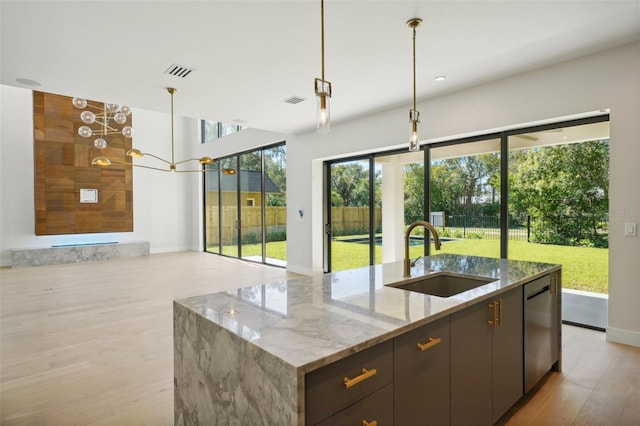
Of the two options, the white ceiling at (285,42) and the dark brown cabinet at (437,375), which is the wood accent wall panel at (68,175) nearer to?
the white ceiling at (285,42)

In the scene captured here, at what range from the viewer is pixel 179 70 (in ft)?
12.2

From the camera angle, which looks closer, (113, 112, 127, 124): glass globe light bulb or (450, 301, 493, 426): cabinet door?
(450, 301, 493, 426): cabinet door

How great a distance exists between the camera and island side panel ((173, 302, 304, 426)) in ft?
3.62

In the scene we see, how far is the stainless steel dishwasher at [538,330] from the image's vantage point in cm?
229

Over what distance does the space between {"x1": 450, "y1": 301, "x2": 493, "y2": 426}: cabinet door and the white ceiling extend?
7.43ft

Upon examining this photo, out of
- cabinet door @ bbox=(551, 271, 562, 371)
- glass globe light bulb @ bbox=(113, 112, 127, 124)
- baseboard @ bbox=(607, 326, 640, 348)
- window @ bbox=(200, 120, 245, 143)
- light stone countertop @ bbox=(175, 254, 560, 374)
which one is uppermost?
window @ bbox=(200, 120, 245, 143)

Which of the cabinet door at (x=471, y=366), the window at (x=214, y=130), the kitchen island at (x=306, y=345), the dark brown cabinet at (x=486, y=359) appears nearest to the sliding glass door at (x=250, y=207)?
the window at (x=214, y=130)

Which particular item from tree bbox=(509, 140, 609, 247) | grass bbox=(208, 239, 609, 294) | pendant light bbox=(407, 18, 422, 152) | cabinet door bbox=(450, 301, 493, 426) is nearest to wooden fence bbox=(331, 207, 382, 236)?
grass bbox=(208, 239, 609, 294)

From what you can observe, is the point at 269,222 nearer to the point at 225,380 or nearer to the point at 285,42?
the point at 285,42

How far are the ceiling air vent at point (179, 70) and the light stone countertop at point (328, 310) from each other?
279 centimetres

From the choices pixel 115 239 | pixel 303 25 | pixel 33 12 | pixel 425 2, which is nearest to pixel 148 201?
pixel 115 239

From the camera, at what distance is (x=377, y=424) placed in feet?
4.21

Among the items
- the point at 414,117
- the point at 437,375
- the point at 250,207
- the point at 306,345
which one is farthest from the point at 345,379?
the point at 250,207

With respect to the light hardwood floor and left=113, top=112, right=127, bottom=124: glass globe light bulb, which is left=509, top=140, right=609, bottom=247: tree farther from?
left=113, top=112, right=127, bottom=124: glass globe light bulb
